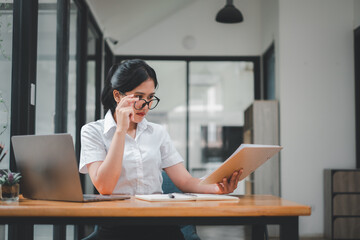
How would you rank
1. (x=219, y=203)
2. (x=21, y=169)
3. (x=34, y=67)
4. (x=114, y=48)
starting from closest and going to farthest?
(x=219, y=203), (x=21, y=169), (x=34, y=67), (x=114, y=48)

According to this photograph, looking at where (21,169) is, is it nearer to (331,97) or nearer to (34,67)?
(34,67)

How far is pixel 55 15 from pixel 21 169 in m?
2.21

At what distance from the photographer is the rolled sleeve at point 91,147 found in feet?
6.06

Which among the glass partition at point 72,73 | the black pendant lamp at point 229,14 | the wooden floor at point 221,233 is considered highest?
the black pendant lamp at point 229,14

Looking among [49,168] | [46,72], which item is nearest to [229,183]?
[49,168]

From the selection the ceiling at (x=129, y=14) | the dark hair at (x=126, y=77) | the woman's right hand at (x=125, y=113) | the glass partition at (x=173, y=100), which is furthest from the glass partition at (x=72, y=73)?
the glass partition at (x=173, y=100)

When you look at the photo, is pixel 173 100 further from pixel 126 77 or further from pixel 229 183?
pixel 229 183

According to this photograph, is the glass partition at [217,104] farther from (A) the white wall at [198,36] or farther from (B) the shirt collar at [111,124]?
(B) the shirt collar at [111,124]

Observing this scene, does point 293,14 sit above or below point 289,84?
above

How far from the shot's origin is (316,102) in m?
5.29

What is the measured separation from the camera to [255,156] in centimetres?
171

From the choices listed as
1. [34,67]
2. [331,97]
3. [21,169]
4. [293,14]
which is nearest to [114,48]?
[293,14]

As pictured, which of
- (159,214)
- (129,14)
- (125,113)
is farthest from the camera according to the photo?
(129,14)

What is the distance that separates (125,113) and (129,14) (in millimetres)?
4267
